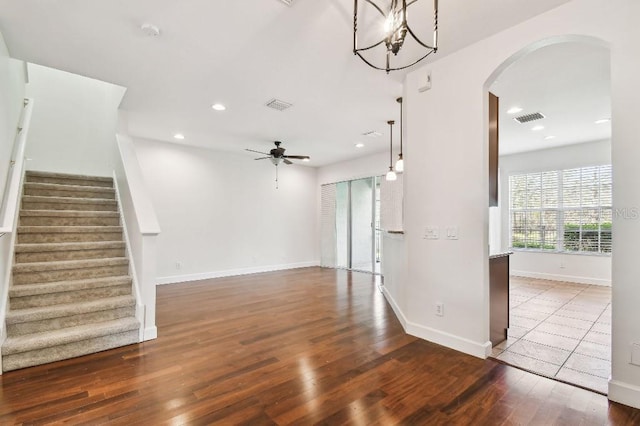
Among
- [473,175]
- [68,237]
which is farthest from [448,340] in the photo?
[68,237]

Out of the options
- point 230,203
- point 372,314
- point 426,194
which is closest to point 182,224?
point 230,203

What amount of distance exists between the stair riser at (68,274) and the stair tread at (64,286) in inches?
3.0

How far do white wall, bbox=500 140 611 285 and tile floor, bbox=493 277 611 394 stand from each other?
784 mm

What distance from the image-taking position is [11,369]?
2.43 meters

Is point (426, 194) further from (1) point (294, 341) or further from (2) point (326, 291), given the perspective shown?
(2) point (326, 291)

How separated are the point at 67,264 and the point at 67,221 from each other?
Result: 3.11 ft

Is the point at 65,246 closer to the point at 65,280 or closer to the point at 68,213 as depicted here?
the point at 65,280

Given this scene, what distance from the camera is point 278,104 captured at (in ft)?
13.5

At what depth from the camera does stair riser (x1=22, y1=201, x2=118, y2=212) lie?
389cm

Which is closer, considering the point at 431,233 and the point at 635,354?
the point at 635,354

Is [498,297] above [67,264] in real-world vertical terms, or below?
below

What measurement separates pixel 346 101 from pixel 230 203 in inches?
156

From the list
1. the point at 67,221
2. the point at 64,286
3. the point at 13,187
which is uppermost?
the point at 13,187

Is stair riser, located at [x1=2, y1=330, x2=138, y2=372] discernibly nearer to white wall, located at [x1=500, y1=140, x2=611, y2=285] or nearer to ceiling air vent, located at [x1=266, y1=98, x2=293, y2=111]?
ceiling air vent, located at [x1=266, y1=98, x2=293, y2=111]
